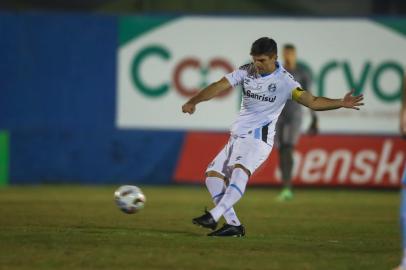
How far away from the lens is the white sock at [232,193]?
10.3 m

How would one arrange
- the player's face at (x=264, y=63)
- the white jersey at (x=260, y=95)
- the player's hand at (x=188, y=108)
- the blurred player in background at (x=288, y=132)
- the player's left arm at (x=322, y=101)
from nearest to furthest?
the player's hand at (x=188, y=108) < the player's left arm at (x=322, y=101) < the player's face at (x=264, y=63) < the white jersey at (x=260, y=95) < the blurred player in background at (x=288, y=132)

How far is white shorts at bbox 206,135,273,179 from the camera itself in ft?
35.2

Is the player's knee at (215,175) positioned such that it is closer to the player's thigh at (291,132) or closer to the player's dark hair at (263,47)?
the player's dark hair at (263,47)

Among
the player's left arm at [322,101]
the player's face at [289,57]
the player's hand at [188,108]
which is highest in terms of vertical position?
the player's face at [289,57]

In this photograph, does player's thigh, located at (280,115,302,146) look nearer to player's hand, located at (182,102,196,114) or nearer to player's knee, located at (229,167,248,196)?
player's knee, located at (229,167,248,196)

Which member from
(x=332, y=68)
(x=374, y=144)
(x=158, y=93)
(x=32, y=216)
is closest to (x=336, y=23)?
(x=332, y=68)

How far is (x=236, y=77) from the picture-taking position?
427 inches

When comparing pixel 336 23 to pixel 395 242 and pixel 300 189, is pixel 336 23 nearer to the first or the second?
pixel 300 189

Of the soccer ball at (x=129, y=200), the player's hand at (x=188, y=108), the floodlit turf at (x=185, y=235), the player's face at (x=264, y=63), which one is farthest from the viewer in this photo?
the soccer ball at (x=129, y=200)

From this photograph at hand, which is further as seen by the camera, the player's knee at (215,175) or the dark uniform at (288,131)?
the dark uniform at (288,131)

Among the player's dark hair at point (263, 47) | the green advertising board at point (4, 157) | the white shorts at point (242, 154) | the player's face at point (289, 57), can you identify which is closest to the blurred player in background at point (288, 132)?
the player's face at point (289, 57)

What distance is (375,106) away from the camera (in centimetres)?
1995

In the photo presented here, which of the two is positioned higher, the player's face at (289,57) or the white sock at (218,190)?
the player's face at (289,57)

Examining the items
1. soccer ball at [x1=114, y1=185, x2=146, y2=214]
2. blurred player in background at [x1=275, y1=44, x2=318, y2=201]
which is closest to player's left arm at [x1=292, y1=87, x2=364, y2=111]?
soccer ball at [x1=114, y1=185, x2=146, y2=214]
